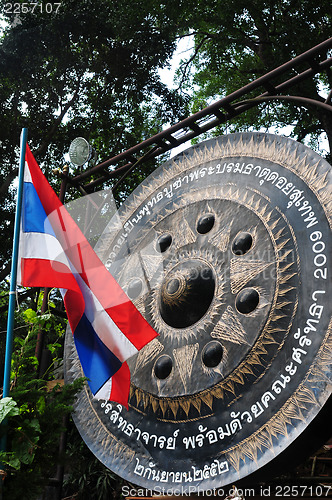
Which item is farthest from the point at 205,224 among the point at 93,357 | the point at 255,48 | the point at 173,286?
the point at 255,48

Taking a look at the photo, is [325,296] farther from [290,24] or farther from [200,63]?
[200,63]

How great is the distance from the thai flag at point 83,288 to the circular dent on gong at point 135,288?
80 cm

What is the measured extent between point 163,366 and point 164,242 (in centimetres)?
116

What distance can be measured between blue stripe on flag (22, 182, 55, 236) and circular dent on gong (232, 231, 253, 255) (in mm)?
1388

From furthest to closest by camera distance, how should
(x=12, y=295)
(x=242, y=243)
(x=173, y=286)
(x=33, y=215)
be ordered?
1. (x=173, y=286)
2. (x=242, y=243)
3. (x=33, y=215)
4. (x=12, y=295)

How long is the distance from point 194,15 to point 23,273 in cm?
913

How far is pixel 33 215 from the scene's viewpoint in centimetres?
411

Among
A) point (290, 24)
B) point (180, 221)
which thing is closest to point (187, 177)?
point (180, 221)

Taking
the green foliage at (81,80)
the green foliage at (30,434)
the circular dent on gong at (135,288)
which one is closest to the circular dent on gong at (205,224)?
the circular dent on gong at (135,288)

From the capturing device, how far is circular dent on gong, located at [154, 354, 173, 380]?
4254 mm

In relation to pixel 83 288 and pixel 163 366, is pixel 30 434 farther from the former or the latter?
pixel 163 366

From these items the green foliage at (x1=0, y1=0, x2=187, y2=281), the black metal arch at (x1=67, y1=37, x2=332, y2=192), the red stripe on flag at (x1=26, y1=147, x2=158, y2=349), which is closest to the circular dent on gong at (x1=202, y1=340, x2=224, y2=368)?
the red stripe on flag at (x1=26, y1=147, x2=158, y2=349)

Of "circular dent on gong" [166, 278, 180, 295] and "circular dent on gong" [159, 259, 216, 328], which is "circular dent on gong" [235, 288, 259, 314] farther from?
"circular dent on gong" [166, 278, 180, 295]

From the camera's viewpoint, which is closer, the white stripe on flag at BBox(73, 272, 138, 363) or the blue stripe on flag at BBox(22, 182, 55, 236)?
the white stripe on flag at BBox(73, 272, 138, 363)
